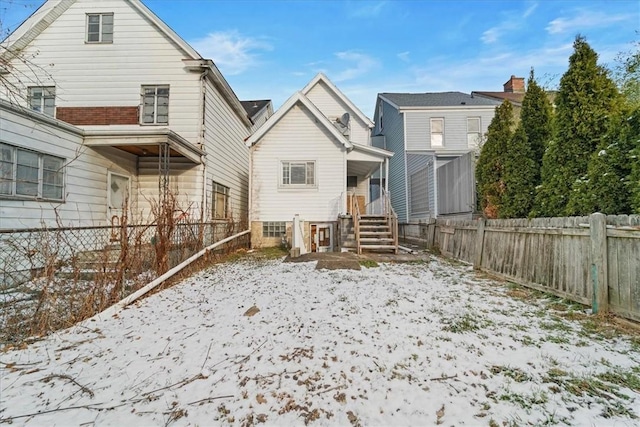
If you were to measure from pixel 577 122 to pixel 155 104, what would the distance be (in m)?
11.5

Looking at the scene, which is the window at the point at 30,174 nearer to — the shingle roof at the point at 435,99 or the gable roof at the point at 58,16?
the gable roof at the point at 58,16

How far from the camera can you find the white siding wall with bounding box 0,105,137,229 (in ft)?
20.4

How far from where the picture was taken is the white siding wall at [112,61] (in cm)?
1013

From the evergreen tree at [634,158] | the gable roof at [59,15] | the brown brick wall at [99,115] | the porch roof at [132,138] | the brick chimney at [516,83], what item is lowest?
the evergreen tree at [634,158]

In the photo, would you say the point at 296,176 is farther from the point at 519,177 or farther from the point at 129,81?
the point at 519,177

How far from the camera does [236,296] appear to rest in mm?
4812

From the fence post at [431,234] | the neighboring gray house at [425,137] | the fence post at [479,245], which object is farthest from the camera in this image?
the neighboring gray house at [425,137]

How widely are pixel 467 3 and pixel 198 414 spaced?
42.2 ft

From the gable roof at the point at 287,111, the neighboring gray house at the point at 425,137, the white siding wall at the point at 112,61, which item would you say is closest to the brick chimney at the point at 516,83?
the neighboring gray house at the point at 425,137

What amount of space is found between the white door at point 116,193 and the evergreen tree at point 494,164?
34.1 ft

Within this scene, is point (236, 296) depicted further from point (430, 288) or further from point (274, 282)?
point (430, 288)

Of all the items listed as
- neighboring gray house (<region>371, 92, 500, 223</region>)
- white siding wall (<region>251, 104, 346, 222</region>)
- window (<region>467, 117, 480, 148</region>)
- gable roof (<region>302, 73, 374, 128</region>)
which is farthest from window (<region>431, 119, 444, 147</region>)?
white siding wall (<region>251, 104, 346, 222</region>)

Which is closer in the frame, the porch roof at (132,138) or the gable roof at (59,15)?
the porch roof at (132,138)

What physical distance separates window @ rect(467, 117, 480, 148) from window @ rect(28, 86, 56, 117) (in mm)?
19070
